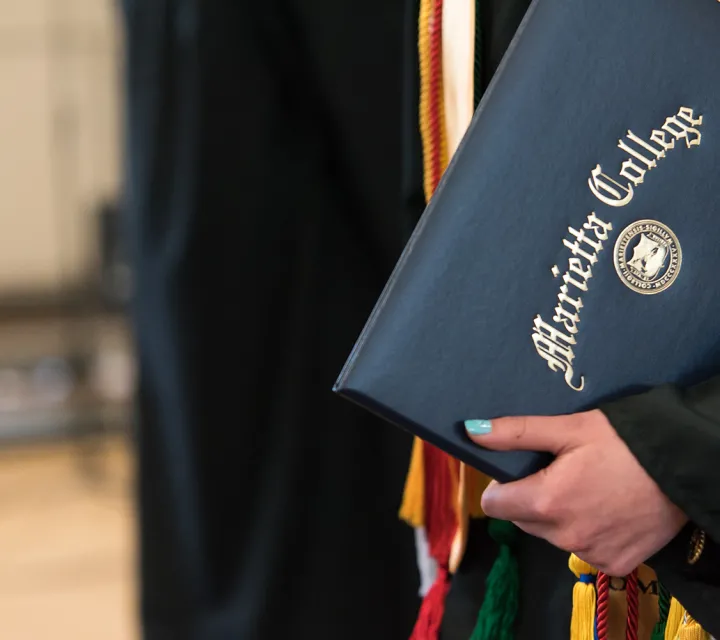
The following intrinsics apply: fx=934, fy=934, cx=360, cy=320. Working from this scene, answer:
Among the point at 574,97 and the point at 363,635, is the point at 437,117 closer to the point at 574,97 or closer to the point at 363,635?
the point at 574,97

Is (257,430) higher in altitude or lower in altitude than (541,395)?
lower

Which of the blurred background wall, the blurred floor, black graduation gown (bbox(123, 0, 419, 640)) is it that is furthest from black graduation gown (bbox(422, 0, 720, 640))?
the blurred background wall

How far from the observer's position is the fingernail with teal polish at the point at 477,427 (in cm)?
41

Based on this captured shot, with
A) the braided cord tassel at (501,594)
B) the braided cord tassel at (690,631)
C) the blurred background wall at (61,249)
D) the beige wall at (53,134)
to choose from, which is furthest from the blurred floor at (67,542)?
the braided cord tassel at (690,631)

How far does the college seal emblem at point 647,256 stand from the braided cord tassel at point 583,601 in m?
0.15

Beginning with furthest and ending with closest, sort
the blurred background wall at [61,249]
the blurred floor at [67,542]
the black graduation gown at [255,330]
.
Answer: the blurred background wall at [61,249] → the blurred floor at [67,542] → the black graduation gown at [255,330]

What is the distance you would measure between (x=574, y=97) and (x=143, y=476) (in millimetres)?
593

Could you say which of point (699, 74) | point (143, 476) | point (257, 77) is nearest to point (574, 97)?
point (699, 74)

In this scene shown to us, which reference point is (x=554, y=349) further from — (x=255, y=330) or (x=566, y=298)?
(x=255, y=330)

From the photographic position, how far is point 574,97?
0.43 metres

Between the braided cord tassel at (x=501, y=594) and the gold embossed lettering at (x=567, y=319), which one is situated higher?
the gold embossed lettering at (x=567, y=319)

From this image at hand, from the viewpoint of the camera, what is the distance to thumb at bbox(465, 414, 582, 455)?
0.41m

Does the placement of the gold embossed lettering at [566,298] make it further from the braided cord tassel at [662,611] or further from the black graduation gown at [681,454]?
the braided cord tassel at [662,611]

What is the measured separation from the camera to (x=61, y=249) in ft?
10.1
